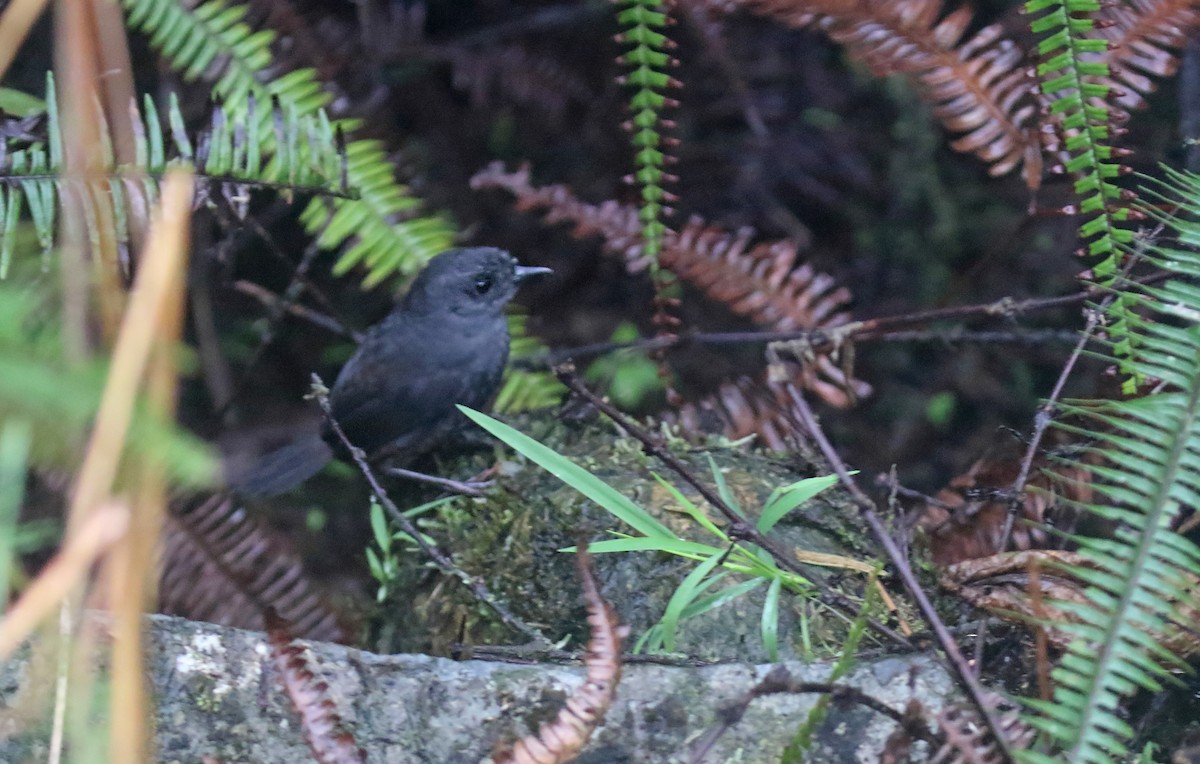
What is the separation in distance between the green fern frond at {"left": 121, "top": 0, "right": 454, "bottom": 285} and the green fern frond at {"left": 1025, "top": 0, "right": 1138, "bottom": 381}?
190 cm

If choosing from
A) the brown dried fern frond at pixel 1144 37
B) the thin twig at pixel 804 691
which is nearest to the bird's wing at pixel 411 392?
the brown dried fern frond at pixel 1144 37

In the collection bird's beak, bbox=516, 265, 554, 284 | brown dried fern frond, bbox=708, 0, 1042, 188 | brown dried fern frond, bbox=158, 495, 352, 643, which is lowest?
brown dried fern frond, bbox=158, 495, 352, 643

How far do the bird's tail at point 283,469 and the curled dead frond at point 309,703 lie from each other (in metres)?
2.31

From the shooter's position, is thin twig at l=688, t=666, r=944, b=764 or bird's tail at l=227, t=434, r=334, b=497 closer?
thin twig at l=688, t=666, r=944, b=764

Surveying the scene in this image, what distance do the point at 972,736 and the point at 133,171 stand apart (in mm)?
2182

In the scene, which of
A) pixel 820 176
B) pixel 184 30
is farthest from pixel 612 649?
pixel 820 176

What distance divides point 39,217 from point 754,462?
1.91 m

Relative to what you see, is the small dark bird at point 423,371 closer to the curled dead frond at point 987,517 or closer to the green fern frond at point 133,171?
the green fern frond at point 133,171

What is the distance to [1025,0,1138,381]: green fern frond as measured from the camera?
2.58 m

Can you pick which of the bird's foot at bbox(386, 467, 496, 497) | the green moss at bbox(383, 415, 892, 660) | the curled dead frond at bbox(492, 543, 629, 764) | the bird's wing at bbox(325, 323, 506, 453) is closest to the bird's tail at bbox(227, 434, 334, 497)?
the bird's wing at bbox(325, 323, 506, 453)

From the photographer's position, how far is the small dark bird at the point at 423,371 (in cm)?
387

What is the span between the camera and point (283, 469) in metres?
4.05

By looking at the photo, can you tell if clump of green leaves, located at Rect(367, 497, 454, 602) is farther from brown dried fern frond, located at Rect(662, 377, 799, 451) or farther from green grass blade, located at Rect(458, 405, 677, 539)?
green grass blade, located at Rect(458, 405, 677, 539)

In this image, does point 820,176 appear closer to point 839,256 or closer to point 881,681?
point 839,256
